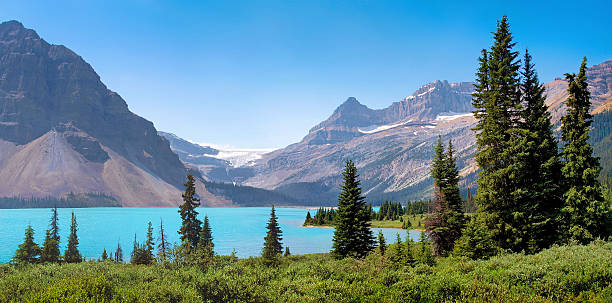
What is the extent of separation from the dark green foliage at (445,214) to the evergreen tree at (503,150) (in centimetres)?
1375

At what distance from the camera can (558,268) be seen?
→ 38.8 feet

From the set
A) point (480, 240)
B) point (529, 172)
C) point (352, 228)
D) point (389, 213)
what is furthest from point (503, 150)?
point (389, 213)

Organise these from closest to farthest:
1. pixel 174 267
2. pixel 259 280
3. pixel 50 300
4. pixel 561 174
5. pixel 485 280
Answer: pixel 50 300, pixel 485 280, pixel 259 280, pixel 174 267, pixel 561 174

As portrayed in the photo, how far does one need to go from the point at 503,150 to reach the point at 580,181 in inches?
190

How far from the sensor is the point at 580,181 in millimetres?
A: 23438

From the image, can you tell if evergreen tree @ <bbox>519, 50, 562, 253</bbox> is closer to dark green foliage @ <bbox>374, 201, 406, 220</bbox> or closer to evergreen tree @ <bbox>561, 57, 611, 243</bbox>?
evergreen tree @ <bbox>561, 57, 611, 243</bbox>

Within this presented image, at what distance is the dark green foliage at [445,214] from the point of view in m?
40.5

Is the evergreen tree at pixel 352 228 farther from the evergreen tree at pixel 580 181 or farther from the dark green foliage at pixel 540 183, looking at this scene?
the evergreen tree at pixel 580 181

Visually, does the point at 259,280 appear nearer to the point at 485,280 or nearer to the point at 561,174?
the point at 485,280

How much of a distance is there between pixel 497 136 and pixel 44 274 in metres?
27.3

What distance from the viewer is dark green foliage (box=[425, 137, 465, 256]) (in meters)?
40.5

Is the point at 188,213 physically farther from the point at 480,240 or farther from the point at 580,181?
the point at 580,181

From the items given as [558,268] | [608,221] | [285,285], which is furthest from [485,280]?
[608,221]

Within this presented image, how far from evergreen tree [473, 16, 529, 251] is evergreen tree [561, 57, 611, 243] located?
2.47m
